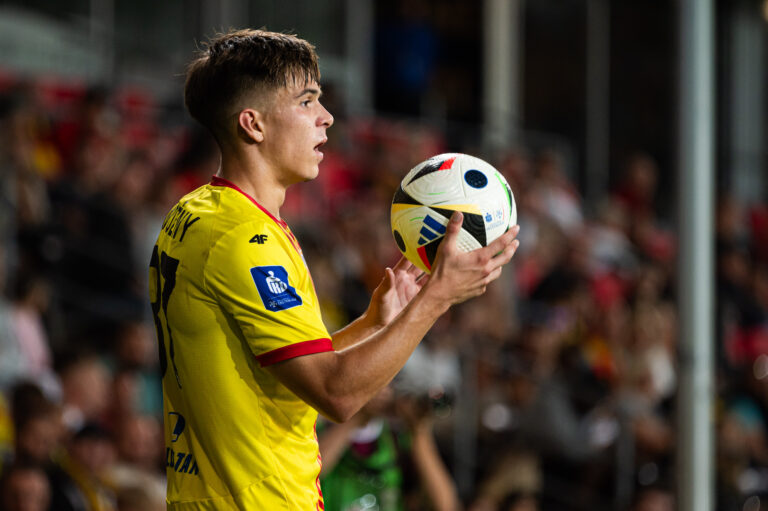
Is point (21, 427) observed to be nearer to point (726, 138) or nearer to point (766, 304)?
point (766, 304)

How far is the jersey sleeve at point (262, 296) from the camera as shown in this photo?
238 centimetres

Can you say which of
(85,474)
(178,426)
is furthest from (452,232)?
(85,474)

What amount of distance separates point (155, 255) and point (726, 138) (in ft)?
44.1

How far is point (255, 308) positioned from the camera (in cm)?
239

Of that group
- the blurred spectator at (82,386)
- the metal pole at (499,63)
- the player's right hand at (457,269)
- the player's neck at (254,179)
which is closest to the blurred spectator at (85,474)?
the blurred spectator at (82,386)

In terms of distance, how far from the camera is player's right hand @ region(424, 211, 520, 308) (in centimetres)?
250

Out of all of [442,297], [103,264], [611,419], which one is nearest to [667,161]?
[611,419]

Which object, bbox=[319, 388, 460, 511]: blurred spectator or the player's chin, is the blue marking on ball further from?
bbox=[319, 388, 460, 511]: blurred spectator

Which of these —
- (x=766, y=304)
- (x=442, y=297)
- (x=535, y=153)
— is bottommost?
(x=766, y=304)

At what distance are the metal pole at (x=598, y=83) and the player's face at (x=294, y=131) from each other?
12.3 metres

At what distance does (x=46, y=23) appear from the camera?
10.8 metres

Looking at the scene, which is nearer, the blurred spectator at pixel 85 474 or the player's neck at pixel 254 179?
the player's neck at pixel 254 179

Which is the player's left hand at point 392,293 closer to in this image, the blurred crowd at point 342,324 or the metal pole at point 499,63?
the blurred crowd at point 342,324

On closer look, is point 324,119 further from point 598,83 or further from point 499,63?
point 598,83
